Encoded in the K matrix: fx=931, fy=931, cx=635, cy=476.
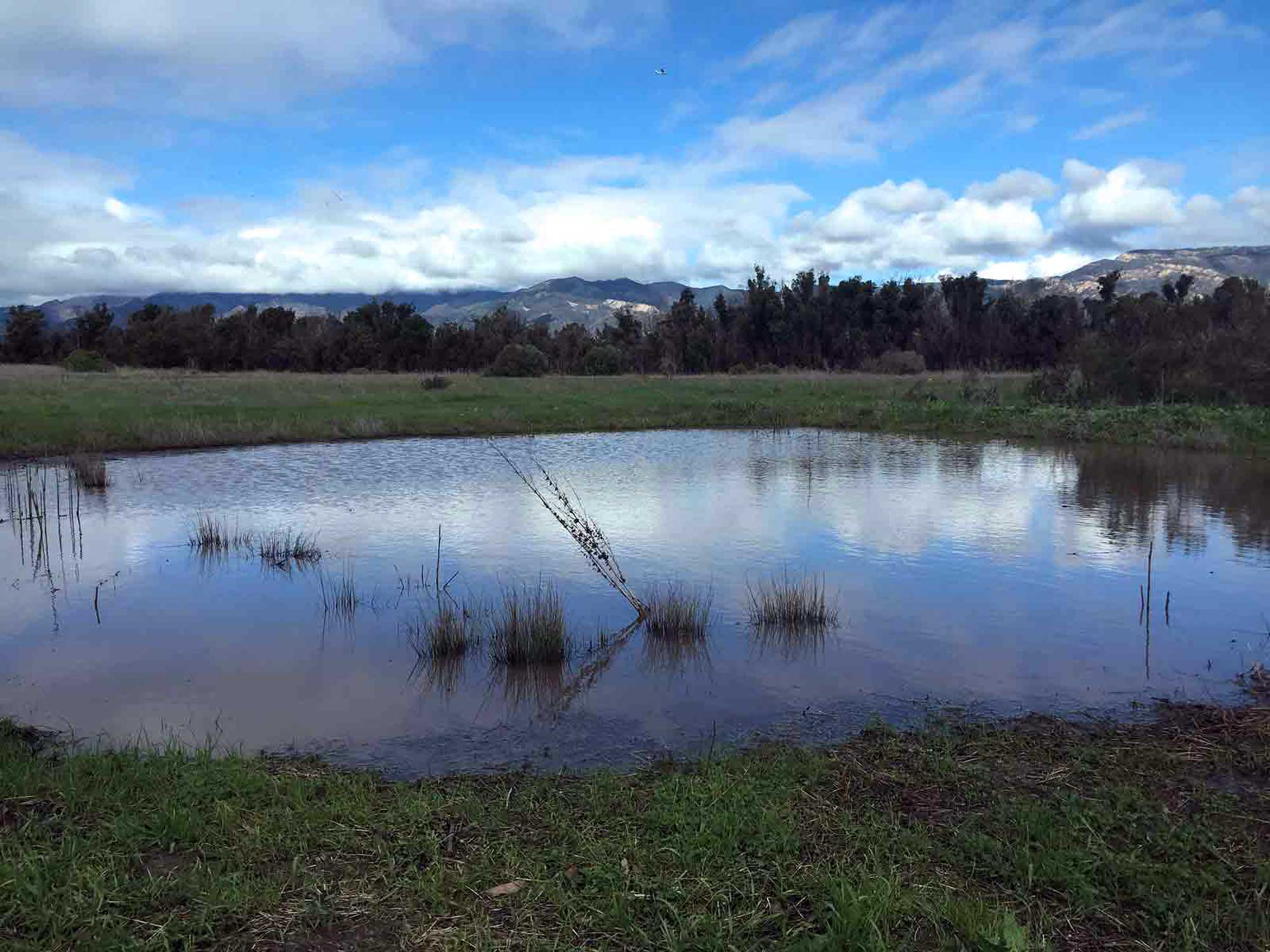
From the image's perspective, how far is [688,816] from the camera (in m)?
4.61

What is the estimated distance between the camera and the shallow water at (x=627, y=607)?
675cm

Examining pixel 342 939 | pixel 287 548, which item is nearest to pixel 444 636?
pixel 342 939

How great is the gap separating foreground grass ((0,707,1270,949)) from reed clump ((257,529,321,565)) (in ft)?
19.6

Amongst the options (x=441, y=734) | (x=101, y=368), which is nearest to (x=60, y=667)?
(x=441, y=734)

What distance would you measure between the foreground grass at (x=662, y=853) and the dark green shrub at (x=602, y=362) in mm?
51435

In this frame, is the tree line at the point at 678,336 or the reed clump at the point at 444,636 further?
the tree line at the point at 678,336

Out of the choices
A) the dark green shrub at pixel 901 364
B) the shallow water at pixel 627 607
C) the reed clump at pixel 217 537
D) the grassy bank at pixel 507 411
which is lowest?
the shallow water at pixel 627 607

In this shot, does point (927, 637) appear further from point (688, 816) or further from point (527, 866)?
point (527, 866)

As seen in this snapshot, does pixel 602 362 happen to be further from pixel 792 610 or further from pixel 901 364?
pixel 792 610

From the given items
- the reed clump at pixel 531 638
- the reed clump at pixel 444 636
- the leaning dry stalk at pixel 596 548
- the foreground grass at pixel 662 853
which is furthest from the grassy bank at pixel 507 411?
the foreground grass at pixel 662 853

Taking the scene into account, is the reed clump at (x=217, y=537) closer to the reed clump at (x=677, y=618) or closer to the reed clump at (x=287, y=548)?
the reed clump at (x=287, y=548)

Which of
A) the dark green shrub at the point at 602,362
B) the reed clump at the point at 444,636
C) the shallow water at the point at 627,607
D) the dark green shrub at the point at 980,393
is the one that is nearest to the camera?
the shallow water at the point at 627,607

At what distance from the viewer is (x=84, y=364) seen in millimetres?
45188

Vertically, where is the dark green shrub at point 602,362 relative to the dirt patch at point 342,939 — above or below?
above
